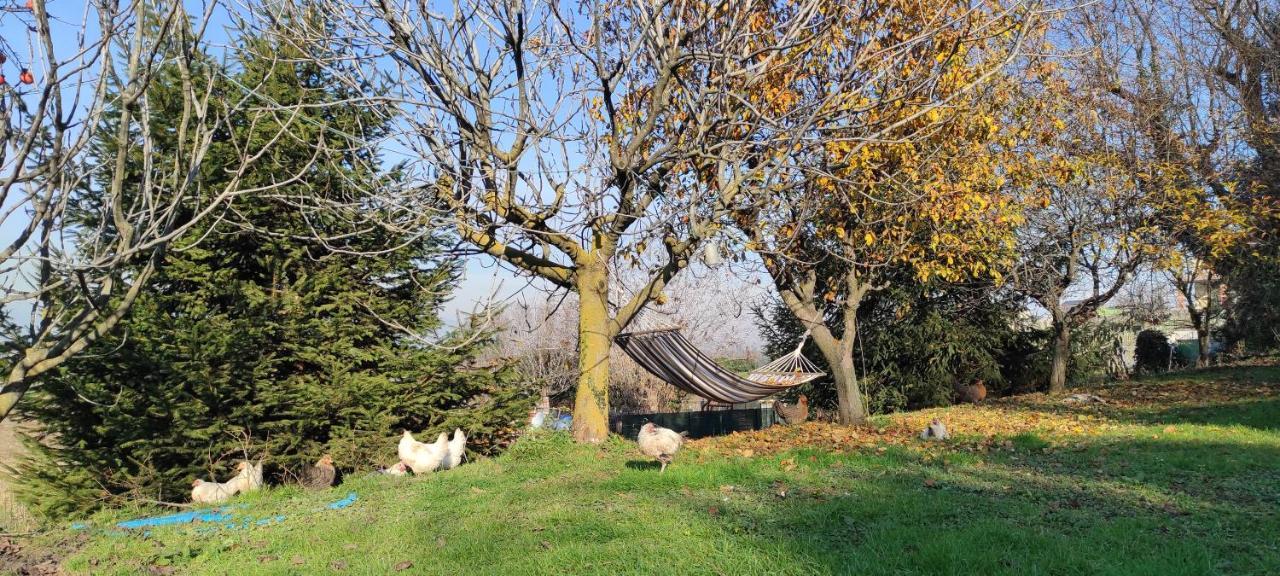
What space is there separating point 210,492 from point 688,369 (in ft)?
16.4

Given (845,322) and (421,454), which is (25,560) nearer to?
(421,454)

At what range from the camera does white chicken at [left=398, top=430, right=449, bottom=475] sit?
7.51 metres

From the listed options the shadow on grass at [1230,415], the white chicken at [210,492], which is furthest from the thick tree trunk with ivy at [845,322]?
the white chicken at [210,492]

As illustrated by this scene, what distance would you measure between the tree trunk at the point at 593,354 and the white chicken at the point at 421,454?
1.38 meters

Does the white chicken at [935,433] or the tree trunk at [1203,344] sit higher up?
the tree trunk at [1203,344]

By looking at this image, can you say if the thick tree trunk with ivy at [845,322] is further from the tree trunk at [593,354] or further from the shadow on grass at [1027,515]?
the shadow on grass at [1027,515]

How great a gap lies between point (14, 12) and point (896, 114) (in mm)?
7289

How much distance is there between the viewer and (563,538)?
13.8ft

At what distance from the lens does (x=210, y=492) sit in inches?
266

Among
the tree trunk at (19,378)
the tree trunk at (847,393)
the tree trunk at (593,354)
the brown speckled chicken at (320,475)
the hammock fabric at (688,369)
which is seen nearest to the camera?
the tree trunk at (19,378)

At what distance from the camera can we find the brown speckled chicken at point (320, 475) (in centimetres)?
749

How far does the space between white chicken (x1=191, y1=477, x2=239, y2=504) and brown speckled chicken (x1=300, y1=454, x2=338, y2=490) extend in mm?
733

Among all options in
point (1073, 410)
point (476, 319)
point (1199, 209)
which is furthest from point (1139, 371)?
point (476, 319)

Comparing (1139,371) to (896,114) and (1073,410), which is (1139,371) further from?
(896,114)
